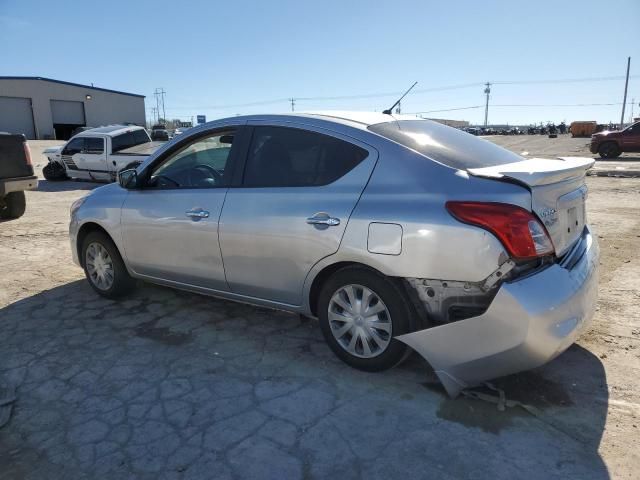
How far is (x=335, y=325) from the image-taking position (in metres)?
3.28

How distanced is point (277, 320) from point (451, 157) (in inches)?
80.9

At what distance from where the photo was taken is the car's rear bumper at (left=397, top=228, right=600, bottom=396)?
2553 millimetres

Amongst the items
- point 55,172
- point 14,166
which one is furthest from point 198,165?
point 55,172

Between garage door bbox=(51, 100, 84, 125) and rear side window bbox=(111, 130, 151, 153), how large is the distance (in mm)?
42366

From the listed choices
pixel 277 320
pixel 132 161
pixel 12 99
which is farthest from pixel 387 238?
pixel 12 99

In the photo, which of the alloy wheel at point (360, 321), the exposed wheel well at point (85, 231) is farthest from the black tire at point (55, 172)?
the alloy wheel at point (360, 321)

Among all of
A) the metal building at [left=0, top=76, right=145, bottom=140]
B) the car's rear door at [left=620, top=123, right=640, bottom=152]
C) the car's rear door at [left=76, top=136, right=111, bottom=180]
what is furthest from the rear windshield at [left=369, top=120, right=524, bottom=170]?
the metal building at [left=0, top=76, right=145, bottom=140]

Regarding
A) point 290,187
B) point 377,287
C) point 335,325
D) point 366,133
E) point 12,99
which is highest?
point 12,99

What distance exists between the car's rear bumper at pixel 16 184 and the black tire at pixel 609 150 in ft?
73.4

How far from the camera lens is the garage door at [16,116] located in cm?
4578

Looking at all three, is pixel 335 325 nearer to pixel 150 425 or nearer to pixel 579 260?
pixel 150 425

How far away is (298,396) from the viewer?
9.89ft

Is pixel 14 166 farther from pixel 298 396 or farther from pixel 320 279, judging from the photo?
pixel 298 396

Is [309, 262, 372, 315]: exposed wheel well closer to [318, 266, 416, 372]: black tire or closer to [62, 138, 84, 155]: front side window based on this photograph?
[318, 266, 416, 372]: black tire
